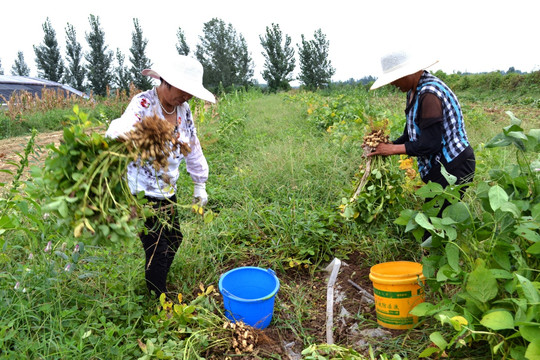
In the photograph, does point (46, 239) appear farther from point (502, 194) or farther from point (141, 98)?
point (502, 194)

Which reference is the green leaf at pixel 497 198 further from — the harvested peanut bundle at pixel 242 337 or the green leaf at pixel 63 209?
the green leaf at pixel 63 209

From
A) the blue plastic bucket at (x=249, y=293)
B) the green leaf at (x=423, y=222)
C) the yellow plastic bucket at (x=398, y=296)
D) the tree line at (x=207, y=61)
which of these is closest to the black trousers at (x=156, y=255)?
the blue plastic bucket at (x=249, y=293)

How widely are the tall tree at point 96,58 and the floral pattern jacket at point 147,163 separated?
29.2m

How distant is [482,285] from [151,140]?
4.44ft

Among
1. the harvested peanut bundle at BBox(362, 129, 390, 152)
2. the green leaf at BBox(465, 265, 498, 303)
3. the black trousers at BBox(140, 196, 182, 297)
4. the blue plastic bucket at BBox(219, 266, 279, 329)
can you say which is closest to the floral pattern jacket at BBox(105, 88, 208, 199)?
the black trousers at BBox(140, 196, 182, 297)

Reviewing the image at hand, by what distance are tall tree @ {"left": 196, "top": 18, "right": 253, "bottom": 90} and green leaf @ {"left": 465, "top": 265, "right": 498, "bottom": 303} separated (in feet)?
110

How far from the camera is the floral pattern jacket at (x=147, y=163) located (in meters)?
1.78

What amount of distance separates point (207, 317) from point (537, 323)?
141 centimetres

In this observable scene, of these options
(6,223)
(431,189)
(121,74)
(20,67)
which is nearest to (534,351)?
(431,189)

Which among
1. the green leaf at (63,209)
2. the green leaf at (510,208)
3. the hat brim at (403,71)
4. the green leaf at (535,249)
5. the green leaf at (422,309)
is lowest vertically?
the green leaf at (422,309)

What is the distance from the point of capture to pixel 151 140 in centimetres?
136

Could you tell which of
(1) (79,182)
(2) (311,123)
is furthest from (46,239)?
(2) (311,123)

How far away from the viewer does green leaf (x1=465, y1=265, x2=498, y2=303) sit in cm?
138

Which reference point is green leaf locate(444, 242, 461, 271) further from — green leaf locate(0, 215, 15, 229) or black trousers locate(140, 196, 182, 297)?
green leaf locate(0, 215, 15, 229)
